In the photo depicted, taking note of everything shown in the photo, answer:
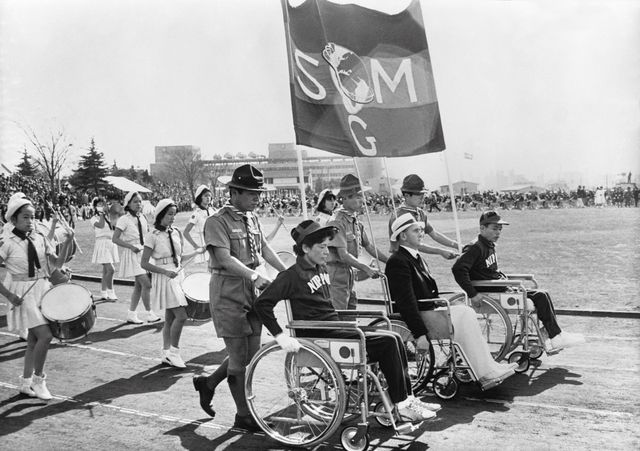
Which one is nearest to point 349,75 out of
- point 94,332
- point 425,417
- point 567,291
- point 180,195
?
point 425,417

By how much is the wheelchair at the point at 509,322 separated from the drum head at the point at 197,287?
268 centimetres

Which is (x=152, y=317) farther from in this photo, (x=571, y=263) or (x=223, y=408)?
(x=571, y=263)

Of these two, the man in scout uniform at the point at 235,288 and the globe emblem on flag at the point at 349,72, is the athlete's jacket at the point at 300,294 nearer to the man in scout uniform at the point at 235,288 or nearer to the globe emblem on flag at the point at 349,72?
the man in scout uniform at the point at 235,288

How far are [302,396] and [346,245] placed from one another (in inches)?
96.6

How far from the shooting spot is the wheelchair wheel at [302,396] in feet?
14.6

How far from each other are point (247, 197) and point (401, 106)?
2457 millimetres

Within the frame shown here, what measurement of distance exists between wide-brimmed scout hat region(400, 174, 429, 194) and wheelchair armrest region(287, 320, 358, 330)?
2.96 m

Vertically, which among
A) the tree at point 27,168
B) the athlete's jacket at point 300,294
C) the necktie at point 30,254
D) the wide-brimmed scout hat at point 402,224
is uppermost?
the tree at point 27,168

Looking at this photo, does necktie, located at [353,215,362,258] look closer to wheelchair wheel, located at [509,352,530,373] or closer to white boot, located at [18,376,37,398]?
wheelchair wheel, located at [509,352,530,373]

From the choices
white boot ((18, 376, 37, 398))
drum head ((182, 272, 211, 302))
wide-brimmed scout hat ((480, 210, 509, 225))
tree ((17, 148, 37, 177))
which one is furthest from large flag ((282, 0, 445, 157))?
tree ((17, 148, 37, 177))

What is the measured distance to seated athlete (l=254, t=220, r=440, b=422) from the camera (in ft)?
14.8

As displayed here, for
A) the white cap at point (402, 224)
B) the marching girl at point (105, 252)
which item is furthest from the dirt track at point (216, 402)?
the marching girl at point (105, 252)

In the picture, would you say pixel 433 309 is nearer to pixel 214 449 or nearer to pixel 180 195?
pixel 214 449

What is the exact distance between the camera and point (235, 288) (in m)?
5.11
